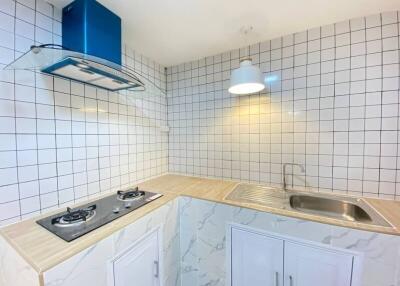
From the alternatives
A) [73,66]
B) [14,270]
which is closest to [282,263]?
[14,270]

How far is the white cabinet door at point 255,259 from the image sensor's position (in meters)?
1.09

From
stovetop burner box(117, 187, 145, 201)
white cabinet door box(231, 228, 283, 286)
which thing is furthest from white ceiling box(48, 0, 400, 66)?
white cabinet door box(231, 228, 283, 286)

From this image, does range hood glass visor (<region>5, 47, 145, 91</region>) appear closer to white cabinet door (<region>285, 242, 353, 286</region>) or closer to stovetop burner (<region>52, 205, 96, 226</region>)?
stovetop burner (<region>52, 205, 96, 226</region>)

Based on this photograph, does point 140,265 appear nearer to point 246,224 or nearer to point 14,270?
point 14,270

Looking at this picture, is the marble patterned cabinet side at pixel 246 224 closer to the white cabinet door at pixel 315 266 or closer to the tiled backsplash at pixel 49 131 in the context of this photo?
the white cabinet door at pixel 315 266

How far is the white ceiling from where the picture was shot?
3.67 ft

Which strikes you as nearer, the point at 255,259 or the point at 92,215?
the point at 92,215

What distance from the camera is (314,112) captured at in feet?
4.61

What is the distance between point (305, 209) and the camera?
4.64 ft

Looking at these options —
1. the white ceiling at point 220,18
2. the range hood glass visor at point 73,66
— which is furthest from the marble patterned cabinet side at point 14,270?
the white ceiling at point 220,18

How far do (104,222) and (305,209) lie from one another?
1.44 m

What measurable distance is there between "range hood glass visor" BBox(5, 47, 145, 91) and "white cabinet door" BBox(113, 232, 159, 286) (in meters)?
1.01

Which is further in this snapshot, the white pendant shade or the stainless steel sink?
the stainless steel sink

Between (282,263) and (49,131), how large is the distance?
1.64m
